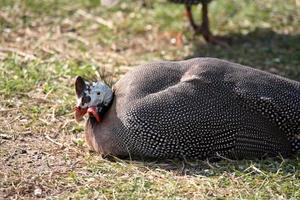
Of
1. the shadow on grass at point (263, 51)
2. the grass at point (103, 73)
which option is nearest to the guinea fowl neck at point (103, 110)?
the grass at point (103, 73)

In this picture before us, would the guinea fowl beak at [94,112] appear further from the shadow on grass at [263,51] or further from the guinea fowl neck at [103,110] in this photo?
the shadow on grass at [263,51]

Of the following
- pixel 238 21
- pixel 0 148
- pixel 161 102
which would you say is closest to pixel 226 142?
pixel 161 102

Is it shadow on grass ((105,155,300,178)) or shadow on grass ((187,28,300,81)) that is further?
shadow on grass ((187,28,300,81))

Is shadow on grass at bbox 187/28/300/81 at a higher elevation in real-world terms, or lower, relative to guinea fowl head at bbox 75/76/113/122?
lower

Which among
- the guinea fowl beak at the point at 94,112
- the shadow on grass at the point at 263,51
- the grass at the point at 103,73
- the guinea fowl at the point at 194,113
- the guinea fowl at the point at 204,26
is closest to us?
the grass at the point at 103,73

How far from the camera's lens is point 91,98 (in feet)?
13.8

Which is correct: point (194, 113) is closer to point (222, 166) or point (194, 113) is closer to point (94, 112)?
point (222, 166)

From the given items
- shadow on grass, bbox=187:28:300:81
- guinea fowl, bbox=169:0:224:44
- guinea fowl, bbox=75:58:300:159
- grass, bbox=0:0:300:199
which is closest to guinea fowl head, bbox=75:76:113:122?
guinea fowl, bbox=75:58:300:159

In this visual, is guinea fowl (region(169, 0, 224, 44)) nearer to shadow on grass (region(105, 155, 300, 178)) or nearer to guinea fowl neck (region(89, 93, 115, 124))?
guinea fowl neck (region(89, 93, 115, 124))

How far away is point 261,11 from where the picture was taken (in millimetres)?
6891

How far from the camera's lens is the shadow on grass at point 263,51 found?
5785mm

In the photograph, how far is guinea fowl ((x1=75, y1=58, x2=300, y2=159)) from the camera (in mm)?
4023

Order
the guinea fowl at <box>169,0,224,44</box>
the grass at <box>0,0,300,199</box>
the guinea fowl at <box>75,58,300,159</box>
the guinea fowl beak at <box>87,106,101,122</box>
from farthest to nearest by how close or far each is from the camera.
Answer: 1. the guinea fowl at <box>169,0,224,44</box>
2. the guinea fowl beak at <box>87,106,101,122</box>
3. the guinea fowl at <box>75,58,300,159</box>
4. the grass at <box>0,0,300,199</box>

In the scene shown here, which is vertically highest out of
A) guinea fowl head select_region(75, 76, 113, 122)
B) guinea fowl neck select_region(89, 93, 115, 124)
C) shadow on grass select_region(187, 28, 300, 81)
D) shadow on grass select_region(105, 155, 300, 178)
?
guinea fowl head select_region(75, 76, 113, 122)
